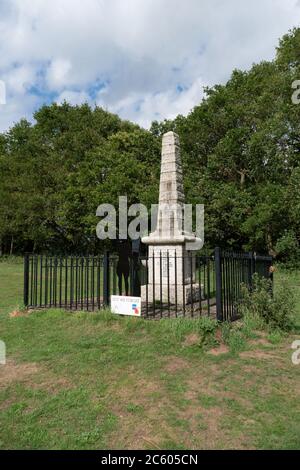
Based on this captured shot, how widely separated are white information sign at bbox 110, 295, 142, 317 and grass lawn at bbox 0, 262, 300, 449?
6.1 inches

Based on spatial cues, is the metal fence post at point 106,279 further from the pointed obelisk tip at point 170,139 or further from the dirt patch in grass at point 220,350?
the pointed obelisk tip at point 170,139

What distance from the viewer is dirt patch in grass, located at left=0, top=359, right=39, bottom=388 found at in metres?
5.11

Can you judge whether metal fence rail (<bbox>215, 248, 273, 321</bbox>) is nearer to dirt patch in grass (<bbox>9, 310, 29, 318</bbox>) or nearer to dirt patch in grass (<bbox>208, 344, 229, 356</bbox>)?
dirt patch in grass (<bbox>208, 344, 229, 356</bbox>)

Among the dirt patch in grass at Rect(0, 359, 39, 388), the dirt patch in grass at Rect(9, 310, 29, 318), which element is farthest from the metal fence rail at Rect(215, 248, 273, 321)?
the dirt patch in grass at Rect(9, 310, 29, 318)

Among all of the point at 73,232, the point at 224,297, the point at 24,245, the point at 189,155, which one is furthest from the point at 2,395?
the point at 24,245

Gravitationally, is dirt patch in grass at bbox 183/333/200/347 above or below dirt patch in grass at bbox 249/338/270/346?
above

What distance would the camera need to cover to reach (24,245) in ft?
124

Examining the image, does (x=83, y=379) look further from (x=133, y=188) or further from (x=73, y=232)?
(x=73, y=232)

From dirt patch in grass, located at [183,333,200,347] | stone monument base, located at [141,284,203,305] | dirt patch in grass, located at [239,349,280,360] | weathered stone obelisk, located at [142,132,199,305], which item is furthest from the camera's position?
weathered stone obelisk, located at [142,132,199,305]

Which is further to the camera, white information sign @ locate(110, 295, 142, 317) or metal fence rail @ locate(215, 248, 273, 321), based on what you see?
white information sign @ locate(110, 295, 142, 317)

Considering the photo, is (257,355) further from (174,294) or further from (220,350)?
(174,294)

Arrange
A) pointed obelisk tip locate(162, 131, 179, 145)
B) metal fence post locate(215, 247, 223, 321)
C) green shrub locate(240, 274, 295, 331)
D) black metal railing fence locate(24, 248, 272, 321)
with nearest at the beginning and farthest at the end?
metal fence post locate(215, 247, 223, 321) → green shrub locate(240, 274, 295, 331) → black metal railing fence locate(24, 248, 272, 321) → pointed obelisk tip locate(162, 131, 179, 145)

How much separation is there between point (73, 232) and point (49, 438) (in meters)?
27.3

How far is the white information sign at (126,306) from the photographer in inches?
273
